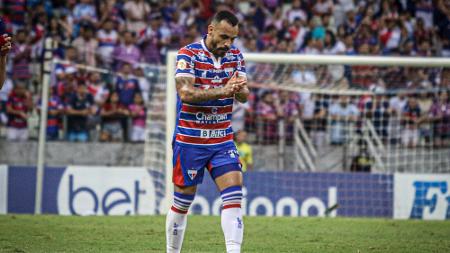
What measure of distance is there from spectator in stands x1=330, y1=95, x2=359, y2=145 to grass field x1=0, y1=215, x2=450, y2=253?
4.24 metres

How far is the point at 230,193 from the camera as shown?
8.65 meters

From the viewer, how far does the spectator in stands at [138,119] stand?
20141 millimetres

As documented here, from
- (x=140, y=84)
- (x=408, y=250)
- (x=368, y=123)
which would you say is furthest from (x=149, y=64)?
(x=408, y=250)

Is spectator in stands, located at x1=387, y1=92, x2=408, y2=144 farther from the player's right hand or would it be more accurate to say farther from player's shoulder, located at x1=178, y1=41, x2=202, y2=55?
the player's right hand

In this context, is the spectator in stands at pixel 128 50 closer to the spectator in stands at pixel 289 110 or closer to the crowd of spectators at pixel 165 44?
the crowd of spectators at pixel 165 44

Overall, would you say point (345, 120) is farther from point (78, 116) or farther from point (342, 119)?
point (78, 116)

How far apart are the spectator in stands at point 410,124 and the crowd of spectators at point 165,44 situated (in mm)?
714

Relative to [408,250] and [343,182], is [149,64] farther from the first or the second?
[408,250]

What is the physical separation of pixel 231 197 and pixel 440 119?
487 inches

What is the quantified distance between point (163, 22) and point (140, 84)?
3.00m

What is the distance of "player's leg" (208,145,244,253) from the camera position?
334 inches

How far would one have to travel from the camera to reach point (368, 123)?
791 inches

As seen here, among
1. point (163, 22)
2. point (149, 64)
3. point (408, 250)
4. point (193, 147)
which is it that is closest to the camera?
point (193, 147)

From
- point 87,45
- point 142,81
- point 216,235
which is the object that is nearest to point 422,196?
point 142,81
